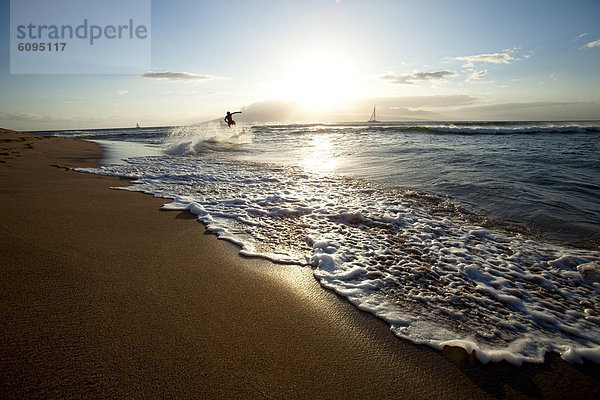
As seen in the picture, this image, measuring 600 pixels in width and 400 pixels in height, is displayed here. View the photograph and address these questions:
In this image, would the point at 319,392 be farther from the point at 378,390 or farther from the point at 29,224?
the point at 29,224

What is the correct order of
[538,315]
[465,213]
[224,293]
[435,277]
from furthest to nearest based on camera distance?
[465,213] < [435,277] < [224,293] < [538,315]

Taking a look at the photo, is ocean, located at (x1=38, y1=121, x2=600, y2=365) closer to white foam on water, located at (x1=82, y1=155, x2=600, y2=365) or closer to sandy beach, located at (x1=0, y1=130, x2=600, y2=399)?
white foam on water, located at (x1=82, y1=155, x2=600, y2=365)

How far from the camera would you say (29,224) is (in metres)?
3.06

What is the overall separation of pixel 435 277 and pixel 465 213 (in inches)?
83.8

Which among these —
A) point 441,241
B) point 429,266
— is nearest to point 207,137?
point 441,241

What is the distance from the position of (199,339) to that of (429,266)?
85.0 inches

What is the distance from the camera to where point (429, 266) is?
2.72 meters

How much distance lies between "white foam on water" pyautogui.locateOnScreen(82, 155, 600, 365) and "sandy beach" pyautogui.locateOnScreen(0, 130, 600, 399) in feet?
0.58

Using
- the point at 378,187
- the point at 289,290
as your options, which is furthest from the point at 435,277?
the point at 378,187

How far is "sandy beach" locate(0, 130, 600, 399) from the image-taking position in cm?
142

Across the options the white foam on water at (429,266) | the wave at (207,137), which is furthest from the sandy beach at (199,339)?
the wave at (207,137)

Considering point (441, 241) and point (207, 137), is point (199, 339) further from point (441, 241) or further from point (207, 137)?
point (207, 137)

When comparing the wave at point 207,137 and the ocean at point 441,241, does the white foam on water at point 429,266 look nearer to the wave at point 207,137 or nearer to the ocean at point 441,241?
the ocean at point 441,241

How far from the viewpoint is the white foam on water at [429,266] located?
1.88 metres
